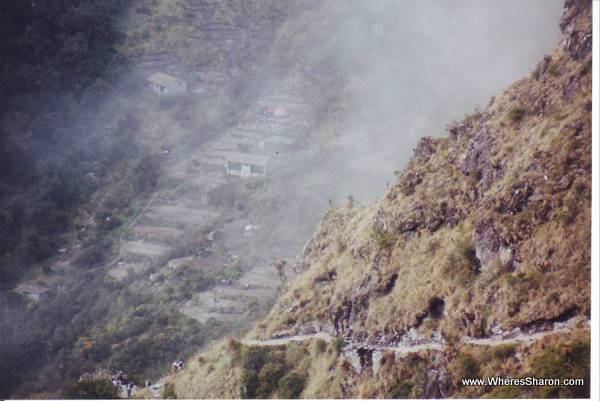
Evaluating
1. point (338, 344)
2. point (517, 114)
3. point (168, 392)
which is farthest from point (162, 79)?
point (517, 114)

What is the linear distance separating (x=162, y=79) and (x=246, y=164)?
3.15m

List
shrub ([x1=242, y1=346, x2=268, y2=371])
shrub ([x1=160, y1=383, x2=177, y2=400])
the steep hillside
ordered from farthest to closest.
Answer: shrub ([x1=160, y1=383, x2=177, y2=400]), shrub ([x1=242, y1=346, x2=268, y2=371]), the steep hillside

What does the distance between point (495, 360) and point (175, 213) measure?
7114mm

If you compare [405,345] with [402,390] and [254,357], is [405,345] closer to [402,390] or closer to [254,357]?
[402,390]

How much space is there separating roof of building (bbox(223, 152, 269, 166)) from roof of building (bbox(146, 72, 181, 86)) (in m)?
2.51

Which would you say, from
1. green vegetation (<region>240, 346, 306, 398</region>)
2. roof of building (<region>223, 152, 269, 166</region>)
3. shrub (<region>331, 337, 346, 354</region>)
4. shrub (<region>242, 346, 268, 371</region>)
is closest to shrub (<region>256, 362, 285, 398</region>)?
green vegetation (<region>240, 346, 306, 398</region>)

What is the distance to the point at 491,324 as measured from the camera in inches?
215

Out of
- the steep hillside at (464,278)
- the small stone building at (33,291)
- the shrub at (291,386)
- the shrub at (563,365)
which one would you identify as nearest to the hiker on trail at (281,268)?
the steep hillside at (464,278)

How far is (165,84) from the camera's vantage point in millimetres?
13500

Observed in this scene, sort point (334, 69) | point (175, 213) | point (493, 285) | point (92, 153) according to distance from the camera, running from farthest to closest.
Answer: point (334, 69) → point (92, 153) → point (175, 213) → point (493, 285)

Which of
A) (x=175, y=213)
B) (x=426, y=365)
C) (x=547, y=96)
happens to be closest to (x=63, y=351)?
(x=175, y=213)

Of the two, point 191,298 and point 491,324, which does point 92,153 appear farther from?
point 491,324

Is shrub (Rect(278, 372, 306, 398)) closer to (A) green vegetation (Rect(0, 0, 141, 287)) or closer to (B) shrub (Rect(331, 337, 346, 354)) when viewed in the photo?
(B) shrub (Rect(331, 337, 346, 354))

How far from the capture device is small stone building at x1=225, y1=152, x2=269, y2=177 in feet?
38.5
